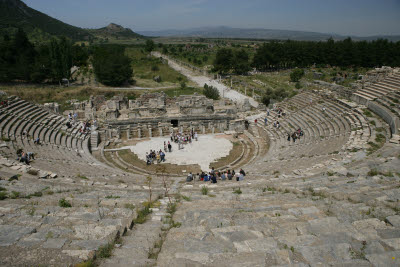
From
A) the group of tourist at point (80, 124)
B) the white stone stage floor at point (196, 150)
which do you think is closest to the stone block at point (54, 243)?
the white stone stage floor at point (196, 150)

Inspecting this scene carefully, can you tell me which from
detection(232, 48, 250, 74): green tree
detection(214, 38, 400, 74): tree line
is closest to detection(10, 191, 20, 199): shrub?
detection(214, 38, 400, 74): tree line

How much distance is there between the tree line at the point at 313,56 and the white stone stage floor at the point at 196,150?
4084 cm

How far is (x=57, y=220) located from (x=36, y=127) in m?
18.5

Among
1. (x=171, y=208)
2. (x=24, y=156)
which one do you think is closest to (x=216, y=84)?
(x=24, y=156)

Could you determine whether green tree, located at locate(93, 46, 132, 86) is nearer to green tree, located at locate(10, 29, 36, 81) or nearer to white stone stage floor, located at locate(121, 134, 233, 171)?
green tree, located at locate(10, 29, 36, 81)

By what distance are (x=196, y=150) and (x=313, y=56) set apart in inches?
2291

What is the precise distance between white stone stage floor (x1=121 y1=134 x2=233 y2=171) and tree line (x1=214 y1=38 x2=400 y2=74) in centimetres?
4084

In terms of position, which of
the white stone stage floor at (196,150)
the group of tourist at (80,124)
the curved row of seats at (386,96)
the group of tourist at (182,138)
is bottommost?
the white stone stage floor at (196,150)

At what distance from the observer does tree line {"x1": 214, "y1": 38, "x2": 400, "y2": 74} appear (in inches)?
2438

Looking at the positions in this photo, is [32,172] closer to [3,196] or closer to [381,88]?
[3,196]

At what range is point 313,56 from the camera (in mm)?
68875

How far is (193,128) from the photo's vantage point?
27938 millimetres

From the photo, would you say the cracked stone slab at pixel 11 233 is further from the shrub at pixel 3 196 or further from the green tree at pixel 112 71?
the green tree at pixel 112 71

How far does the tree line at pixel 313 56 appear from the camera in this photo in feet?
203
